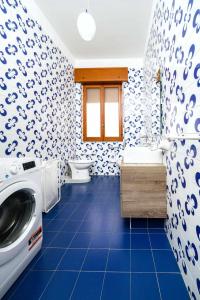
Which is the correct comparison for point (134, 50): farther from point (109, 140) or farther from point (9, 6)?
point (9, 6)

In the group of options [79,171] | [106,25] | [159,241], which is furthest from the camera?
[79,171]

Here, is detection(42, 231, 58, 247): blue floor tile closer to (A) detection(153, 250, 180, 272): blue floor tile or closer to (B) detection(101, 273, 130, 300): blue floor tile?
(B) detection(101, 273, 130, 300): blue floor tile

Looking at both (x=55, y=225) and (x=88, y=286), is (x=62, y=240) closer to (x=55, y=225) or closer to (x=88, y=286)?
(x=55, y=225)

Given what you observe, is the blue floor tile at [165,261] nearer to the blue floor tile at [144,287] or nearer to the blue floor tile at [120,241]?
the blue floor tile at [144,287]

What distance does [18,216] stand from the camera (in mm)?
1486

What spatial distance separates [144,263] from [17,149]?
1.62 meters

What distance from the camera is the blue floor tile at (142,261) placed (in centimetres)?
149

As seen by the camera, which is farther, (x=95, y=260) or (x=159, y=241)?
(x=159, y=241)

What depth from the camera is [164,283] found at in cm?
134

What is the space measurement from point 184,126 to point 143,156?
907 millimetres

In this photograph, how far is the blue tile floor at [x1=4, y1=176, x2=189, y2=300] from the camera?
1285mm

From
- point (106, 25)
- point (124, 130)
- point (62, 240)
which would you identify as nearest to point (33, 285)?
point (62, 240)

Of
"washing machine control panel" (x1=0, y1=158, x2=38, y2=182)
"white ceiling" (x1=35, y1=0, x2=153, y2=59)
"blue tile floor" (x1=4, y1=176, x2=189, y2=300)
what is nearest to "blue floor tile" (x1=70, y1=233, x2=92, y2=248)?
"blue tile floor" (x1=4, y1=176, x2=189, y2=300)

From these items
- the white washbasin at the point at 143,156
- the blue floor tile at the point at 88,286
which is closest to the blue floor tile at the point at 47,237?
the blue floor tile at the point at 88,286
